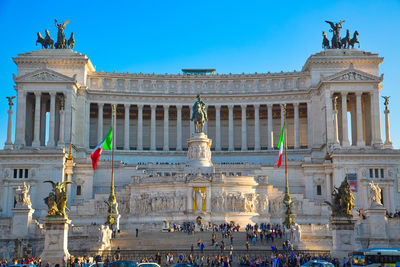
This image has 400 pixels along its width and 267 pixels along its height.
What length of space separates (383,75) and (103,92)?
4417cm

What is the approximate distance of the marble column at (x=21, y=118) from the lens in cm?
8838

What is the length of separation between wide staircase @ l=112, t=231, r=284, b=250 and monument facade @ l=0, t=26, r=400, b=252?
9720 mm

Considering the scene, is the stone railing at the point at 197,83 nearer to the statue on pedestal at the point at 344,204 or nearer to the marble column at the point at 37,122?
the marble column at the point at 37,122

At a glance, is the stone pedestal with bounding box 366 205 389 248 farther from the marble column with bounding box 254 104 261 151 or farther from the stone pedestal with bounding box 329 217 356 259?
the marble column with bounding box 254 104 261 151

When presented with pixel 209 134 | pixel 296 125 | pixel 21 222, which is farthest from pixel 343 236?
pixel 209 134

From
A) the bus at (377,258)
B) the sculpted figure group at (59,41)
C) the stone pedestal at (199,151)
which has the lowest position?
the bus at (377,258)

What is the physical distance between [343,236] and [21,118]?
58786mm

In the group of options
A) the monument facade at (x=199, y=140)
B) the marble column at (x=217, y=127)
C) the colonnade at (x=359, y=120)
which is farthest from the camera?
the marble column at (x=217, y=127)

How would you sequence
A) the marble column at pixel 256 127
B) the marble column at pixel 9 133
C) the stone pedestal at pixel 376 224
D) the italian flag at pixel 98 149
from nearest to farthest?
the stone pedestal at pixel 376 224 < the italian flag at pixel 98 149 < the marble column at pixel 9 133 < the marble column at pixel 256 127

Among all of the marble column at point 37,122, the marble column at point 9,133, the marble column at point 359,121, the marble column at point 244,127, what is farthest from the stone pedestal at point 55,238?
the marble column at point 359,121

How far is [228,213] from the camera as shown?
218 ft

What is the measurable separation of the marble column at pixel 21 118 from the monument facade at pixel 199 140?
0.16 meters

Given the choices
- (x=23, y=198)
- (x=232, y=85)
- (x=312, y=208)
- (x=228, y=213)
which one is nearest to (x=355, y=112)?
(x=232, y=85)

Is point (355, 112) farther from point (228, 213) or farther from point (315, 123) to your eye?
point (228, 213)
